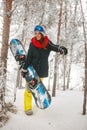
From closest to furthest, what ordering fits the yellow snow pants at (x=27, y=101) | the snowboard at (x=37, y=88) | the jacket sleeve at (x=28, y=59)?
the jacket sleeve at (x=28, y=59), the snowboard at (x=37, y=88), the yellow snow pants at (x=27, y=101)

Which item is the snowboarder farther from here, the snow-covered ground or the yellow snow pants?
the snow-covered ground

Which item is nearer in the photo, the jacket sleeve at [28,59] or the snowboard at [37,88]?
the jacket sleeve at [28,59]

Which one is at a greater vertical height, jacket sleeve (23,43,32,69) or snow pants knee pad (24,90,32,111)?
jacket sleeve (23,43,32,69)

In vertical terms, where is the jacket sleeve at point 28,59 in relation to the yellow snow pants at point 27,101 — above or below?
above

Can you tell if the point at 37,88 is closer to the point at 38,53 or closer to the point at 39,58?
the point at 39,58

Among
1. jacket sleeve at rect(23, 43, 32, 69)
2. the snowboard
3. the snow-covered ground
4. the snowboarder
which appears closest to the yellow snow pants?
the snowboarder

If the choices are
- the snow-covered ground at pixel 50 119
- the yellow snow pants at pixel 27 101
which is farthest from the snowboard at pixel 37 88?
the snow-covered ground at pixel 50 119

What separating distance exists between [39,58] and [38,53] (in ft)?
0.54

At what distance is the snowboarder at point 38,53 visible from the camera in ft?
23.1

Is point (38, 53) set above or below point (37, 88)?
above

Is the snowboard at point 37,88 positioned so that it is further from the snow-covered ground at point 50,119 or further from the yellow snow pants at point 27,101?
the snow-covered ground at point 50,119

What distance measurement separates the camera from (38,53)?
709 centimetres

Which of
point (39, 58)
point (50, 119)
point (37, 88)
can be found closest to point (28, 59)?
point (39, 58)

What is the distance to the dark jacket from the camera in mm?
7059
